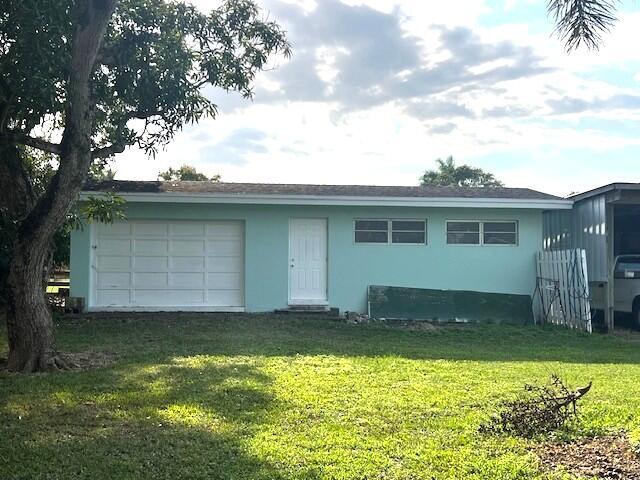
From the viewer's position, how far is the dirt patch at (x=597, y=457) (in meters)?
4.51

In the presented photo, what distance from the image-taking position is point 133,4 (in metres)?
10.3

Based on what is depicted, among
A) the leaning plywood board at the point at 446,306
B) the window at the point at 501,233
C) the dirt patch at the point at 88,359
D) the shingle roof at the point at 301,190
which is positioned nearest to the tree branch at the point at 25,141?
the dirt patch at the point at 88,359

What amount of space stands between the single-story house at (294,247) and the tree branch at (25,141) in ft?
14.6

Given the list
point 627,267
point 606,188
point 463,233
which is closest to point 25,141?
point 463,233

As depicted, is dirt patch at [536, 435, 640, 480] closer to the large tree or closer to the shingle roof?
the large tree

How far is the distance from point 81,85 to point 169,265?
22.9 feet

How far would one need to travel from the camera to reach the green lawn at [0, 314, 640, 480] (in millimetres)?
4695

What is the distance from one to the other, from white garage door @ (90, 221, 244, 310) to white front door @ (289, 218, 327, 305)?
3.93 feet

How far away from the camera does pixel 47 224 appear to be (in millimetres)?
8219

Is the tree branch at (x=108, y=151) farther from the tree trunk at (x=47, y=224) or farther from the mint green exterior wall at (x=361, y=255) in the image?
the mint green exterior wall at (x=361, y=255)

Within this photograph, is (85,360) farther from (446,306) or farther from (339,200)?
(446,306)

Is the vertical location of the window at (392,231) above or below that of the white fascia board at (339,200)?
below

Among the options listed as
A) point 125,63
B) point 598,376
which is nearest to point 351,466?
point 598,376

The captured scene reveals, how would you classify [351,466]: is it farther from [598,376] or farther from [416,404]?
[598,376]
